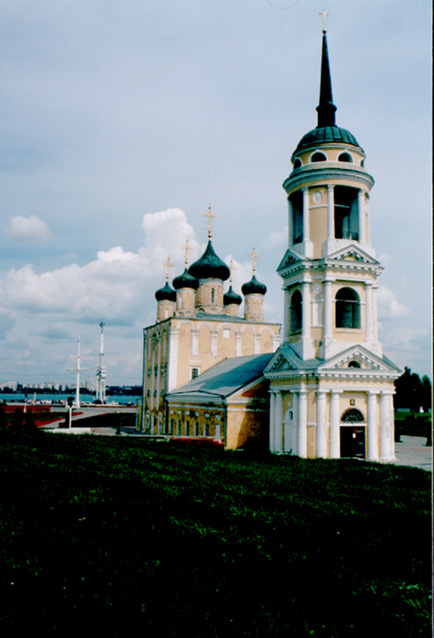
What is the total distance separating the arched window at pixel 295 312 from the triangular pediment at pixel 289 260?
1.42m

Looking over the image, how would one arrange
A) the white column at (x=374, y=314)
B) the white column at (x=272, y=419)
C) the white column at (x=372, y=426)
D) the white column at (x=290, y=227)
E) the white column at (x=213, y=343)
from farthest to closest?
the white column at (x=213, y=343), the white column at (x=290, y=227), the white column at (x=272, y=419), the white column at (x=374, y=314), the white column at (x=372, y=426)

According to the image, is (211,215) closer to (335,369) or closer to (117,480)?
(335,369)

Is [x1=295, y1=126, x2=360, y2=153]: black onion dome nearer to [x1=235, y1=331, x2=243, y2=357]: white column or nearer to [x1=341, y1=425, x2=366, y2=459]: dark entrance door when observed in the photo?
[x1=341, y1=425, x2=366, y2=459]: dark entrance door

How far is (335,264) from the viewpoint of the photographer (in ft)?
86.2

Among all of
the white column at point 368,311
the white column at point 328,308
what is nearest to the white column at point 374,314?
the white column at point 368,311

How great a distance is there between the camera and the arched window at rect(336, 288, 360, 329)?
2706 centimetres

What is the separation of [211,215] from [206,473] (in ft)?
121

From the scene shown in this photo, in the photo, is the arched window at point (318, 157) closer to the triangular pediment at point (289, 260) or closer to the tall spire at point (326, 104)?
the tall spire at point (326, 104)

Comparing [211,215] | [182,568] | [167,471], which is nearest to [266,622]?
[182,568]

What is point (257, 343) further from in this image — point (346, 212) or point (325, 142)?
point (325, 142)

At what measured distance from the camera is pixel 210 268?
4747 centimetres

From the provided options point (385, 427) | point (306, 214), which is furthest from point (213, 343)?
point (385, 427)

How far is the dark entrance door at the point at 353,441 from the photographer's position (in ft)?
86.5

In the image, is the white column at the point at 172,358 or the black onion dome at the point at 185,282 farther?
the black onion dome at the point at 185,282
